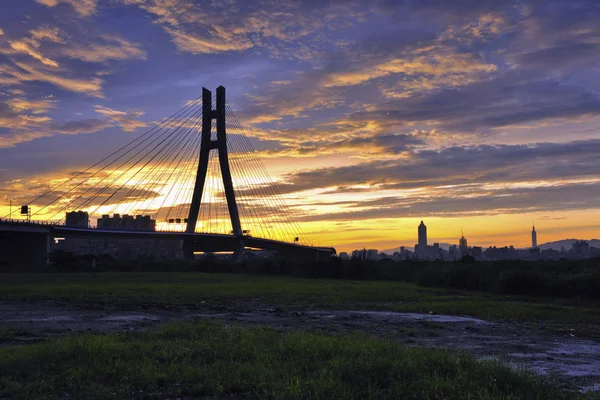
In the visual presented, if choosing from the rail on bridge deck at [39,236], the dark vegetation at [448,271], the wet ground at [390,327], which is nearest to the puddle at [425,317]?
the wet ground at [390,327]

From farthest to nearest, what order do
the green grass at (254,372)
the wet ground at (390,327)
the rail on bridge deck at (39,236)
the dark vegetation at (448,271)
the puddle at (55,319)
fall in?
the rail on bridge deck at (39,236) → the dark vegetation at (448,271) → the puddle at (55,319) → the wet ground at (390,327) → the green grass at (254,372)

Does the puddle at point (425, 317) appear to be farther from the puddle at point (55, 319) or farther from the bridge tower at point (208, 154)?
the bridge tower at point (208, 154)

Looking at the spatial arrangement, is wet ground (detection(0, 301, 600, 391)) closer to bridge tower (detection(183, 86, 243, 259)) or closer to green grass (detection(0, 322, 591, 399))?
green grass (detection(0, 322, 591, 399))

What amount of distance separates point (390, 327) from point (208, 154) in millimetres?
70489

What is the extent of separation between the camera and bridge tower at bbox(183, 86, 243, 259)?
8338cm

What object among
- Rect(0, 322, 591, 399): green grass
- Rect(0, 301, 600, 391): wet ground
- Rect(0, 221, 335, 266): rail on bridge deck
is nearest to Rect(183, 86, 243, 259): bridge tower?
Rect(0, 221, 335, 266): rail on bridge deck

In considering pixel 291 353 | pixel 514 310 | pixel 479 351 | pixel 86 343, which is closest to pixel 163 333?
pixel 86 343

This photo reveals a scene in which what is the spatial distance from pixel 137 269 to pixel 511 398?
258ft

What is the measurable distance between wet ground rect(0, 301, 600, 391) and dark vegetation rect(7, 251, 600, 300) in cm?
2028

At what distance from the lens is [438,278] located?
50.8 metres

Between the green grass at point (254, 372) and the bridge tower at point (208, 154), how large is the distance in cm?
→ 7088

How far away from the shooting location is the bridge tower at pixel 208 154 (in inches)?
3282

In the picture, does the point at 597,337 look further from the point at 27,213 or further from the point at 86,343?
the point at 27,213

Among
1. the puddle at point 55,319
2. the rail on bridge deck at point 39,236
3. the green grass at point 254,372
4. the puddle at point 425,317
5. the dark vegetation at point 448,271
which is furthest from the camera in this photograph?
the rail on bridge deck at point 39,236
